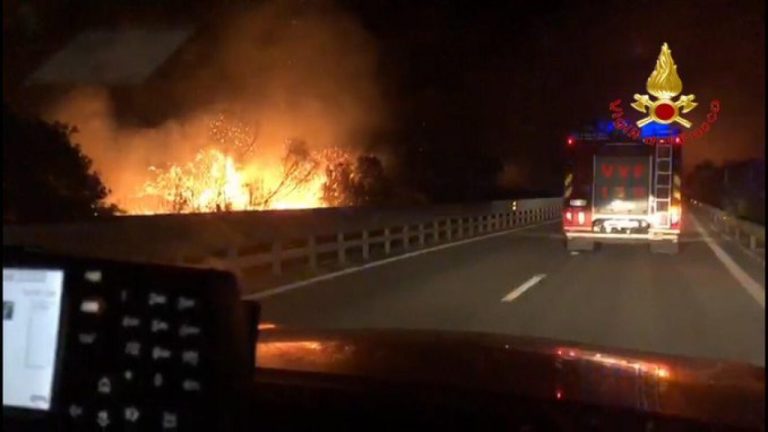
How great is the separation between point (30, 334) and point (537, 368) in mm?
2384

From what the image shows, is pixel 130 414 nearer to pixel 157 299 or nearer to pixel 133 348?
pixel 133 348

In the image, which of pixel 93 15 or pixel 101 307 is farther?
pixel 93 15

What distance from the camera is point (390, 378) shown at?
4.18m

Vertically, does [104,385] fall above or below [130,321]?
below

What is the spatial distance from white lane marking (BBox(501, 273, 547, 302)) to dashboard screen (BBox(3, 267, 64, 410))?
42.2 ft

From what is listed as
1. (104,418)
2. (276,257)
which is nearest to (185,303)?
(104,418)

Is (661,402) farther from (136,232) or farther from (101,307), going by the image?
(136,232)

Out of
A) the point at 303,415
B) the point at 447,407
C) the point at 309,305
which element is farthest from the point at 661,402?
the point at 309,305

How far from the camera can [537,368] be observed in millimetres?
4746

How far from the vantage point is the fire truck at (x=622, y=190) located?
995 inches

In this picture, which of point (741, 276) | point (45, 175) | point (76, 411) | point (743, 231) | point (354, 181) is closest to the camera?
point (76, 411)

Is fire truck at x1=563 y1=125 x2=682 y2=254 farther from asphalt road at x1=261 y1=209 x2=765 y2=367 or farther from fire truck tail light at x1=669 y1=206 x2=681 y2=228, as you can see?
asphalt road at x1=261 y1=209 x2=765 y2=367

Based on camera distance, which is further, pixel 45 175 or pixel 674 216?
pixel 674 216

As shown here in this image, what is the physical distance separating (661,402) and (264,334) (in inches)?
104
